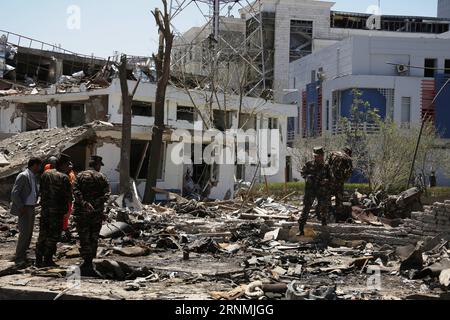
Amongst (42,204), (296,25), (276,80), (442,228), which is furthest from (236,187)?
(296,25)

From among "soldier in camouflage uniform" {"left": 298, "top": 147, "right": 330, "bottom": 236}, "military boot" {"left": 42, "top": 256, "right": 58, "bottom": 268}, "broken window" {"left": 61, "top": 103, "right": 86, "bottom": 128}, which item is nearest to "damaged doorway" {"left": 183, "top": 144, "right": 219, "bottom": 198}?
"broken window" {"left": 61, "top": 103, "right": 86, "bottom": 128}

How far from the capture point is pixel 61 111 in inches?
1164

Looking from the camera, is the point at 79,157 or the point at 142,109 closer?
the point at 79,157

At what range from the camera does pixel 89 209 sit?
8.49 meters

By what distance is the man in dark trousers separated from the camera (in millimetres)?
9180

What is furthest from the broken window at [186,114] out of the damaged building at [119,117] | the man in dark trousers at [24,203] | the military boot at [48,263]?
the military boot at [48,263]

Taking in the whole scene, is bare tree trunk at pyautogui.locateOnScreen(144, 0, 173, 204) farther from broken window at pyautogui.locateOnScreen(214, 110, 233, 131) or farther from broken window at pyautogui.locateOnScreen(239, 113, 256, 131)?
broken window at pyautogui.locateOnScreen(239, 113, 256, 131)

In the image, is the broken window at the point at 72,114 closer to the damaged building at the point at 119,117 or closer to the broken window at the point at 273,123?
the damaged building at the point at 119,117

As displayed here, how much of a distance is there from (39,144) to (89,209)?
13.5m

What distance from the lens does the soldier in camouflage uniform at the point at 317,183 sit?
12023mm

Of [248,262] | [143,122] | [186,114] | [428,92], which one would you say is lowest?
[248,262]

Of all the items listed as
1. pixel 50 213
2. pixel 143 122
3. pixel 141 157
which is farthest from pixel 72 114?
pixel 50 213

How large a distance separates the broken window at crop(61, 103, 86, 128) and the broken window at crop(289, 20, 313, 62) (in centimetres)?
2801

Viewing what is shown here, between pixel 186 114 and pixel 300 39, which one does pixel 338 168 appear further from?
pixel 300 39
